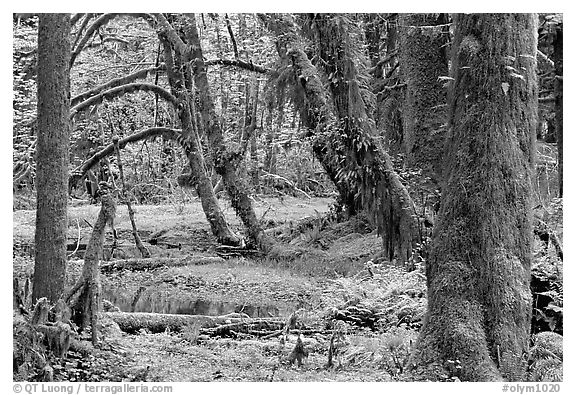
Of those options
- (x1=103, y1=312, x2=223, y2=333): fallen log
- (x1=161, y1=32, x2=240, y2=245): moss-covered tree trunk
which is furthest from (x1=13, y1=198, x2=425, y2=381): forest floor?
(x1=161, y1=32, x2=240, y2=245): moss-covered tree trunk

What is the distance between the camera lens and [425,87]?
933cm

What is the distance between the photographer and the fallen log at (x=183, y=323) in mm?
7953

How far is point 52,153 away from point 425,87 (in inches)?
200

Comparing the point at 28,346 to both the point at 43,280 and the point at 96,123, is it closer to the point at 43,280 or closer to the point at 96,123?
the point at 43,280

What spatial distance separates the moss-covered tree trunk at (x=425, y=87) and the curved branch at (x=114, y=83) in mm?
6410

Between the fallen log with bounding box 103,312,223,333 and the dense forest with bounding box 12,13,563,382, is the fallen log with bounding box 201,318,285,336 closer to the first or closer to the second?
the dense forest with bounding box 12,13,563,382

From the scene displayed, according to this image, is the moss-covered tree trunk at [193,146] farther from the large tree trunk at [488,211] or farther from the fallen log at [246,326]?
the large tree trunk at [488,211]

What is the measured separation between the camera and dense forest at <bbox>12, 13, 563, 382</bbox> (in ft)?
18.5

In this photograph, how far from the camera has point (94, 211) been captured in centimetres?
1672

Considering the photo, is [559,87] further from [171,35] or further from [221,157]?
[171,35]

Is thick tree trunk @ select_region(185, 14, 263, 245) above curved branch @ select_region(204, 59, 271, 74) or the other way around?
the other way around

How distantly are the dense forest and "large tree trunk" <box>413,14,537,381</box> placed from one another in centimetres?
2

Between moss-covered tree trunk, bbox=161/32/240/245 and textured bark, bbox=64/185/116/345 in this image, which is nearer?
textured bark, bbox=64/185/116/345
